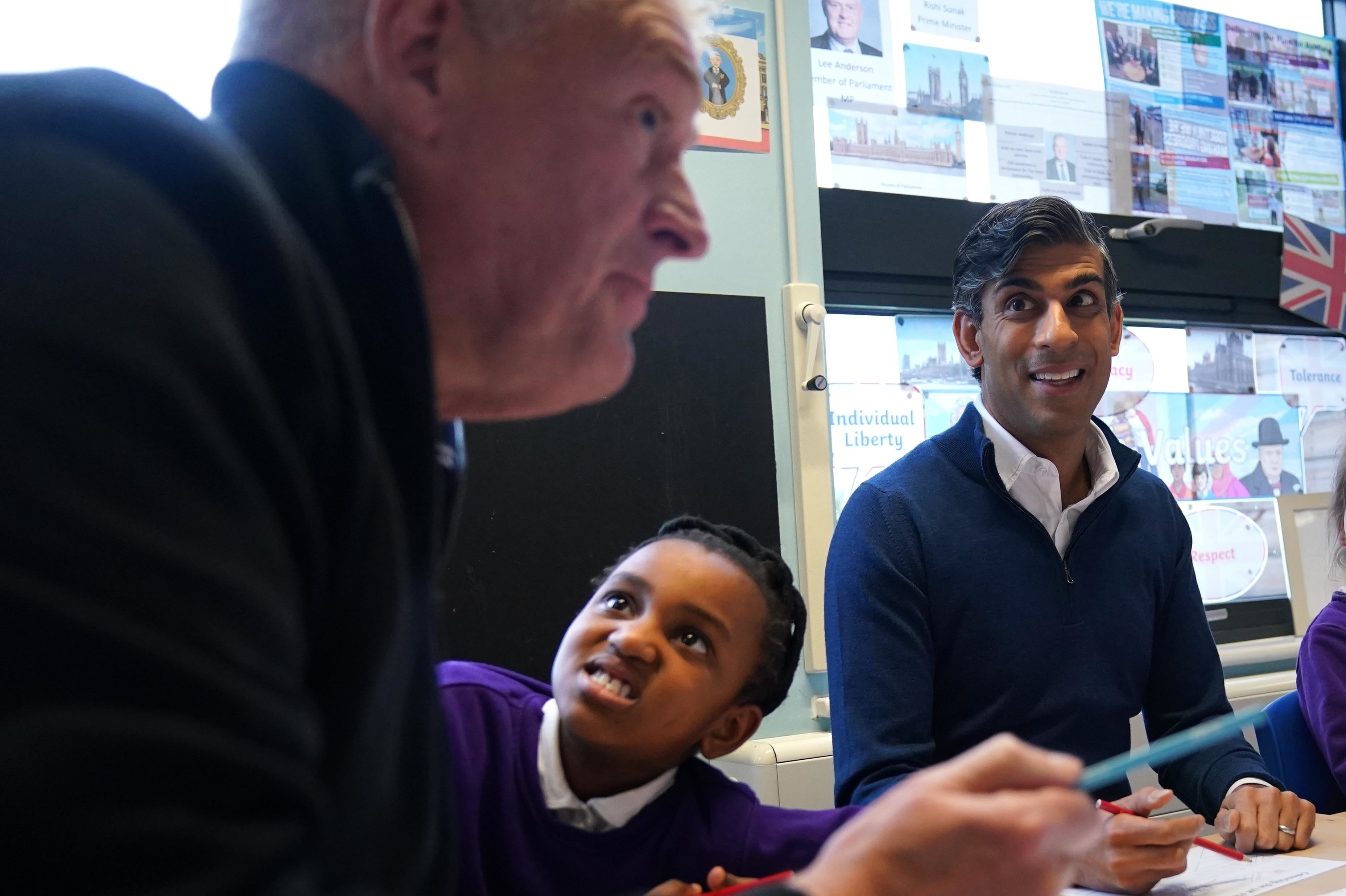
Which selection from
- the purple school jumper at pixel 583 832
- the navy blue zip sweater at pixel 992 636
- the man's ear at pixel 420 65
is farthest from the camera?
the navy blue zip sweater at pixel 992 636

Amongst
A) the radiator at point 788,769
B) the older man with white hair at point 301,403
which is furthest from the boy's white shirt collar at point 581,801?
the radiator at point 788,769

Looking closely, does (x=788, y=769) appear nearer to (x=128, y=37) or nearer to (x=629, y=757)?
(x=629, y=757)

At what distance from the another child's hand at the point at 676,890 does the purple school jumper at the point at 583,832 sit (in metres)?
0.11

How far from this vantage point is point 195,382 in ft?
Result: 1.16

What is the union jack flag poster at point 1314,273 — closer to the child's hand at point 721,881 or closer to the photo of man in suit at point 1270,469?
the photo of man in suit at point 1270,469

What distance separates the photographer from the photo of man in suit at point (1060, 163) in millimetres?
3000

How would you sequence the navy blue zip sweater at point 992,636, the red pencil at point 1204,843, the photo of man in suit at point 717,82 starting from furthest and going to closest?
the photo of man in suit at point 717,82 < the navy blue zip sweater at point 992,636 < the red pencil at point 1204,843

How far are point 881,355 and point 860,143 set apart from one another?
54cm

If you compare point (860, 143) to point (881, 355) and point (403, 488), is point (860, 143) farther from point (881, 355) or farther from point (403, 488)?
point (403, 488)

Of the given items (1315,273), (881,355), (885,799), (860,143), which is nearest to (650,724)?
(885,799)

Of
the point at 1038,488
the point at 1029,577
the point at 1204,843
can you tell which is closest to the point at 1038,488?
the point at 1038,488

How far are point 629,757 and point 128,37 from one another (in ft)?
4.90

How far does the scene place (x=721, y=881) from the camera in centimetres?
110

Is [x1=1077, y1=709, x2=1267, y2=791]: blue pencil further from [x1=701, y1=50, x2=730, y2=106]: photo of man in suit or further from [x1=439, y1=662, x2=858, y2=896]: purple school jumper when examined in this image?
[x1=701, y1=50, x2=730, y2=106]: photo of man in suit
